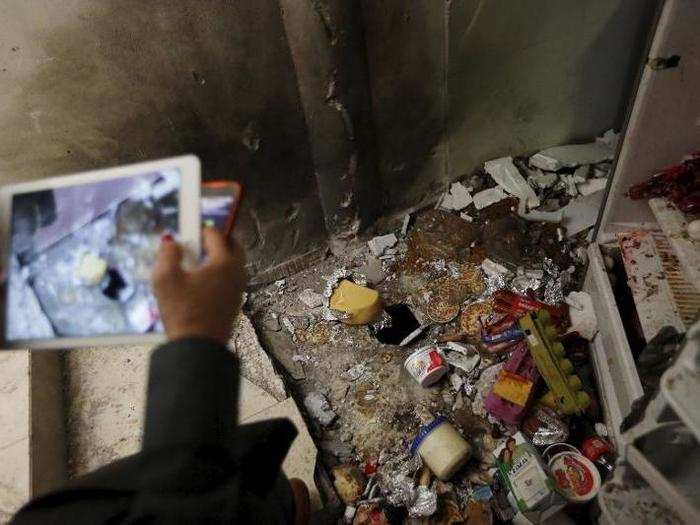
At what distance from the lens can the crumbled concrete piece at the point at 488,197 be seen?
2.87 m

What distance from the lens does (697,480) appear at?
3.79 feet

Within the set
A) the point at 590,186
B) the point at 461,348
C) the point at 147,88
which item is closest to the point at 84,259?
the point at 147,88

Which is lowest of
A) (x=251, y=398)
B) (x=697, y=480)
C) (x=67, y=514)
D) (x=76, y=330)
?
(x=251, y=398)

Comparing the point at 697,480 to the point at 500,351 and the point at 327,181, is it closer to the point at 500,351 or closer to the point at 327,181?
the point at 500,351

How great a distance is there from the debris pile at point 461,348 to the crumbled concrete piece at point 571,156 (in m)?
0.01

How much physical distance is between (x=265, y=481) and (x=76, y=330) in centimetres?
56

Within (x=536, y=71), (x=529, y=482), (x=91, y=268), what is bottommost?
(x=529, y=482)

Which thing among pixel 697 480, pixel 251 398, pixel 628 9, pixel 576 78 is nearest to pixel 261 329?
pixel 251 398

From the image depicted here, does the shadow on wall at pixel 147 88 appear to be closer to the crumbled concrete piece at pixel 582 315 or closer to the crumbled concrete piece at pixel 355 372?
the crumbled concrete piece at pixel 355 372

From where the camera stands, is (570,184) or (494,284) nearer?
(494,284)

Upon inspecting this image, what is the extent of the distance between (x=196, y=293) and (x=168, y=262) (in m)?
0.08

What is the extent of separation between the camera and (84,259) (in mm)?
1090

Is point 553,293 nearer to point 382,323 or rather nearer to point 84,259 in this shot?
point 382,323

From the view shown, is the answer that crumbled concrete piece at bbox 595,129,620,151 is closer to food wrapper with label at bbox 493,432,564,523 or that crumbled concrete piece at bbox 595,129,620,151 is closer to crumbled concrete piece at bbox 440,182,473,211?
crumbled concrete piece at bbox 440,182,473,211
